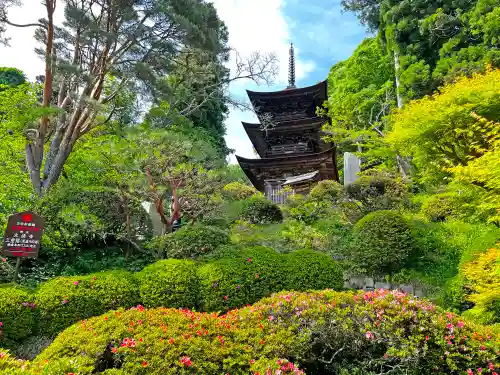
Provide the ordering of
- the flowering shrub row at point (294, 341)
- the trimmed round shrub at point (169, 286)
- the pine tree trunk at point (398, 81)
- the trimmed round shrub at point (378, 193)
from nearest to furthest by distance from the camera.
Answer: the flowering shrub row at point (294, 341) < the trimmed round shrub at point (169, 286) < the trimmed round shrub at point (378, 193) < the pine tree trunk at point (398, 81)

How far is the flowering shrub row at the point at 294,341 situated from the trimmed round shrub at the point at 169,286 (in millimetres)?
1517

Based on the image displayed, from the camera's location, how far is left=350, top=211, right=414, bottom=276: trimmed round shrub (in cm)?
809

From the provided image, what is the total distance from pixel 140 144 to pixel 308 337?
6.16 meters

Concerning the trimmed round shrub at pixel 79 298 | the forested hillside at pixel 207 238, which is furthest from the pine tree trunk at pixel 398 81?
the trimmed round shrub at pixel 79 298

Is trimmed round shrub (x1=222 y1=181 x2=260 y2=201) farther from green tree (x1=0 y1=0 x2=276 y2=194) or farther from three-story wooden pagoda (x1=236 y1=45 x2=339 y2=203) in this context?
green tree (x1=0 y1=0 x2=276 y2=194)

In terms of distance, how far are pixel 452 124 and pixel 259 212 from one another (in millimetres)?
6601

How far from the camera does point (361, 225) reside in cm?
871

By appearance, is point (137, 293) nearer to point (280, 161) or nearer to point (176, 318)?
point (176, 318)

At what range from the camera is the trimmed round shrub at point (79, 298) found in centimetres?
468

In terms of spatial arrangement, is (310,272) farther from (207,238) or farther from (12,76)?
(12,76)

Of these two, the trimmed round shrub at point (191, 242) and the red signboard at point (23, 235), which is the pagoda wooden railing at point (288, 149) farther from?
the red signboard at point (23, 235)

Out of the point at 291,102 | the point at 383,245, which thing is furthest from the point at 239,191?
the point at 291,102

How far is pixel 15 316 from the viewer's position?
14.9ft

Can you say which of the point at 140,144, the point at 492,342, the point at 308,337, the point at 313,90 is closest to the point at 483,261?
the point at 492,342
